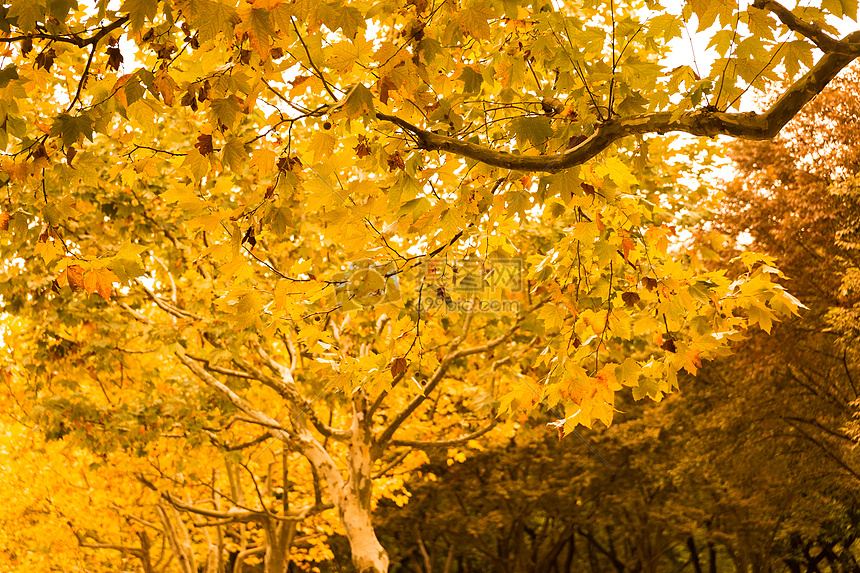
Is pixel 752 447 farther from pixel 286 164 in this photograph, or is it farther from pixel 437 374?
pixel 286 164

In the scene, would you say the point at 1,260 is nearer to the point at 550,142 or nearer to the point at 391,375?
the point at 391,375

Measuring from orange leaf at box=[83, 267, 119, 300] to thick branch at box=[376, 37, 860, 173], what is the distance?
1.49 metres

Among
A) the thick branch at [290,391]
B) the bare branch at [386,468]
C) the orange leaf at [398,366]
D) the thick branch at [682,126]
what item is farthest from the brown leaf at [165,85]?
the bare branch at [386,468]

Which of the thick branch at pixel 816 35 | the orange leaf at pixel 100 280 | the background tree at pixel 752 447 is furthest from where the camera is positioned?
the background tree at pixel 752 447

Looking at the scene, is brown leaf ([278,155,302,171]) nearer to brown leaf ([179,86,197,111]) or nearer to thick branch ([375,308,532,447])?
brown leaf ([179,86,197,111])

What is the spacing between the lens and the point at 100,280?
10.5 ft

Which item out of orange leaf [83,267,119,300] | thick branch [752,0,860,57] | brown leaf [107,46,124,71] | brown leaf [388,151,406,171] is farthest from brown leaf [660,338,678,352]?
brown leaf [107,46,124,71]

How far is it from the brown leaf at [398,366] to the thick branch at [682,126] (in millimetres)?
1190

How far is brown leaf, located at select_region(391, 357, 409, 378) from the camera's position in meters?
3.78

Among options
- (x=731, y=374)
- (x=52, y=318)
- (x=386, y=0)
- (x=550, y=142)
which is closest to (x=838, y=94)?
(x=731, y=374)

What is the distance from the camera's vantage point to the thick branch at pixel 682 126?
3037 millimetres

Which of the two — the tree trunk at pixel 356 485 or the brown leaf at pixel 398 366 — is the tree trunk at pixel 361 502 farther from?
the brown leaf at pixel 398 366

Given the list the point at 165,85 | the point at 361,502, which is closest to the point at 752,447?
the point at 361,502

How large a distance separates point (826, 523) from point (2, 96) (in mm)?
19589
